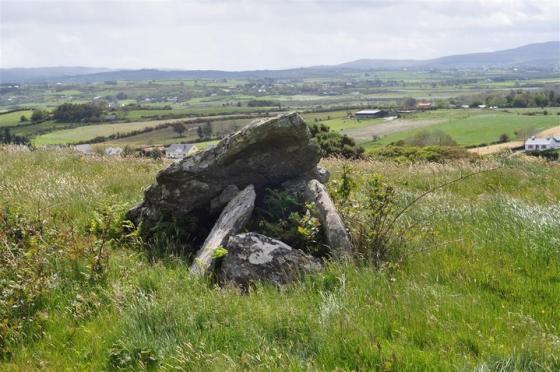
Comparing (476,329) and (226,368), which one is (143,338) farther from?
(476,329)

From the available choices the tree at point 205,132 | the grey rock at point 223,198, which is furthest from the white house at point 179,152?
the tree at point 205,132

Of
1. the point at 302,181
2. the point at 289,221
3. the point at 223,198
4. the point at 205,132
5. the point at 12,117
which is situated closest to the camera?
the point at 289,221

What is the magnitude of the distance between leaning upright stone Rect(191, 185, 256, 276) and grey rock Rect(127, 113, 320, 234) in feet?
1.94

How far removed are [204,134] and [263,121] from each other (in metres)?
73.0

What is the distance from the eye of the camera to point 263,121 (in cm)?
820

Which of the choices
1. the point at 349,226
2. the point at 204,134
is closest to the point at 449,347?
the point at 349,226

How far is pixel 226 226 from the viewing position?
7.47 m

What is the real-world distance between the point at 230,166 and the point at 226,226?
1.46 meters

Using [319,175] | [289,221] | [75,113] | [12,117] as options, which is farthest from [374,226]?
[12,117]

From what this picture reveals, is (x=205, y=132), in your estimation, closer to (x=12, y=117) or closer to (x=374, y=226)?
(x=12, y=117)

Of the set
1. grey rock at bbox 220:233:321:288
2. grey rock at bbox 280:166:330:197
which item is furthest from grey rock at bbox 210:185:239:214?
grey rock at bbox 220:233:321:288

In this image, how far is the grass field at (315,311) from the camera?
4.47 m

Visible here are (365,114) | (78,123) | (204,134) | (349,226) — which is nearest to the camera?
(349,226)

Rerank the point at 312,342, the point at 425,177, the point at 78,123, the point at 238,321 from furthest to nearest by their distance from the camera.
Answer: the point at 78,123, the point at 425,177, the point at 238,321, the point at 312,342
